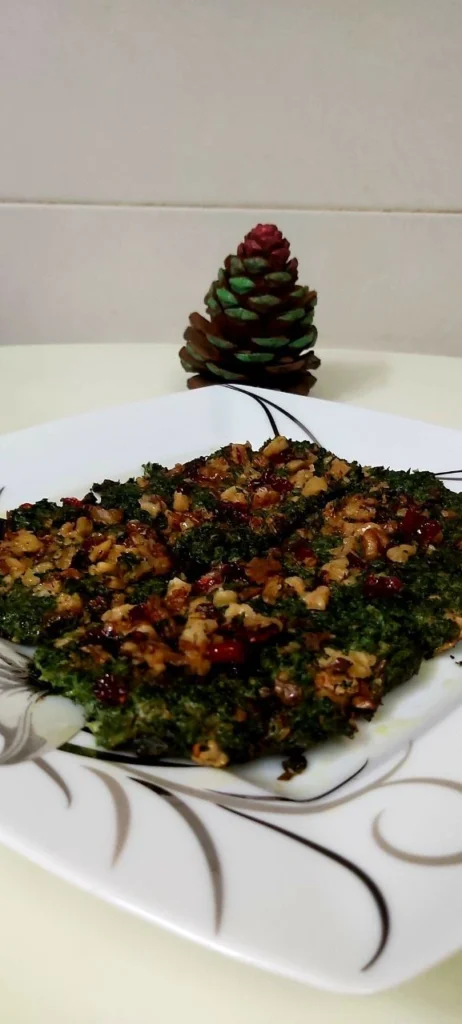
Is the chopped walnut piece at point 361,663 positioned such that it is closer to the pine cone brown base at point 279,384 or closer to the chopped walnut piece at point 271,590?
the chopped walnut piece at point 271,590

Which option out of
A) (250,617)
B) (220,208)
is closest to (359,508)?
(250,617)

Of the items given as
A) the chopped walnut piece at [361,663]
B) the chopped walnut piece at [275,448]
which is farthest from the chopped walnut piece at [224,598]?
the chopped walnut piece at [275,448]

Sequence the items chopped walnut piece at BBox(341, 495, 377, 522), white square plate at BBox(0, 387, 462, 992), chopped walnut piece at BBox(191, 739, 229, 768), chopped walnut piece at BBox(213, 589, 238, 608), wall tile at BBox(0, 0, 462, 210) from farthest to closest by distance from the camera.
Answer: wall tile at BBox(0, 0, 462, 210)
chopped walnut piece at BBox(341, 495, 377, 522)
chopped walnut piece at BBox(213, 589, 238, 608)
chopped walnut piece at BBox(191, 739, 229, 768)
white square plate at BBox(0, 387, 462, 992)

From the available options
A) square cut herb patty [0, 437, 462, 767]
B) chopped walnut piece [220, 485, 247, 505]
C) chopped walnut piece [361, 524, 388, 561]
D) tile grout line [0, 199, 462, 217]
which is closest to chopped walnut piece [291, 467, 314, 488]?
square cut herb patty [0, 437, 462, 767]

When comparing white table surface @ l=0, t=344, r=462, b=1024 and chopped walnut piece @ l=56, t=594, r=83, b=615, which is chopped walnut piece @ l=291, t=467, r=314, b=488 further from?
white table surface @ l=0, t=344, r=462, b=1024

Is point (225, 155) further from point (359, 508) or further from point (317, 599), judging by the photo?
point (317, 599)

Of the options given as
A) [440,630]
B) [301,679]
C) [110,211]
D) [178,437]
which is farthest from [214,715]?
[110,211]
